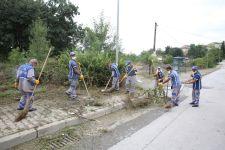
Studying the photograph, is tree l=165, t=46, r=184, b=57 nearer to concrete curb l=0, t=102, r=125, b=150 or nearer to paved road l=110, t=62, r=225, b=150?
paved road l=110, t=62, r=225, b=150

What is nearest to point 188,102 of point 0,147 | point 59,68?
point 59,68

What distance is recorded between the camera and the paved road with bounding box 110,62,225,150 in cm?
637

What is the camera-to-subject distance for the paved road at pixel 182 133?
20.9ft

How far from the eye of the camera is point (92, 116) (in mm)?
8789

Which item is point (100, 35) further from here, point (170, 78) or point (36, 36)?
point (170, 78)

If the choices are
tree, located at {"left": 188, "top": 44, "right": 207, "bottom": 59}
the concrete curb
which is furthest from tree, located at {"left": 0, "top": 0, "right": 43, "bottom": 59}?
tree, located at {"left": 188, "top": 44, "right": 207, "bottom": 59}

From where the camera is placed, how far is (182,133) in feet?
24.3

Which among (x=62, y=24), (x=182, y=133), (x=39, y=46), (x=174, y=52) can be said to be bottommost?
(x=182, y=133)

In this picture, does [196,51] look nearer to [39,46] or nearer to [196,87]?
[39,46]

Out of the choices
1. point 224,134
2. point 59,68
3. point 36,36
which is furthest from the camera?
point 36,36

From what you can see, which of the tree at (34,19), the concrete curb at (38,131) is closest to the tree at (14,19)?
the tree at (34,19)

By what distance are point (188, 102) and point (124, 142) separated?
6891mm

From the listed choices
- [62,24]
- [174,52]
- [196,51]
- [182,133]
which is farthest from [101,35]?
[196,51]

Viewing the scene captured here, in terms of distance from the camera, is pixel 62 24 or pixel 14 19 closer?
pixel 14 19
